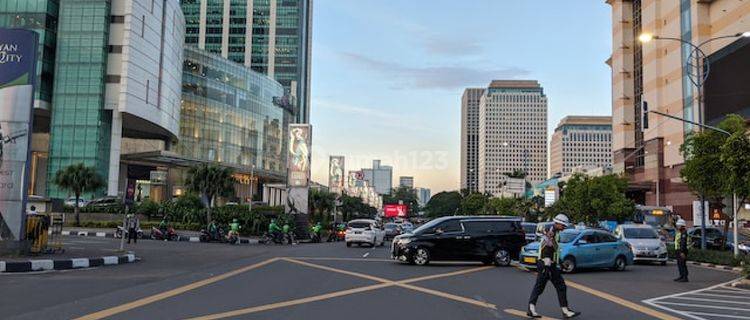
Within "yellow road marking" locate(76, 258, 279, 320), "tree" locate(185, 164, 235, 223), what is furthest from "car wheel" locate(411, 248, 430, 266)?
"tree" locate(185, 164, 235, 223)

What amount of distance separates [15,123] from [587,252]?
18237mm

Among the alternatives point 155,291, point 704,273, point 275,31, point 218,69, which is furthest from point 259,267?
point 275,31

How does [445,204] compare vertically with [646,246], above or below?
above

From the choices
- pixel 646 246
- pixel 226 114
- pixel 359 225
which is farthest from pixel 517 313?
pixel 226 114

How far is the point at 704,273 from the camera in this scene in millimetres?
20594

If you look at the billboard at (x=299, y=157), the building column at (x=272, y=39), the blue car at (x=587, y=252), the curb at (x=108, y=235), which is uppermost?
the building column at (x=272, y=39)

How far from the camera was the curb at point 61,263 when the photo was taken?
16.2 m

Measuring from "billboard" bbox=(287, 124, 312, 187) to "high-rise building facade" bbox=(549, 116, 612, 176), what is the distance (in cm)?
13321

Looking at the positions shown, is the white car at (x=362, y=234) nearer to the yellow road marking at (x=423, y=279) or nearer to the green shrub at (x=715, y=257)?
the yellow road marking at (x=423, y=279)

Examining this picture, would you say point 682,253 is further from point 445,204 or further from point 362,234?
point 445,204

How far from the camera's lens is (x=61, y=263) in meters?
17.4

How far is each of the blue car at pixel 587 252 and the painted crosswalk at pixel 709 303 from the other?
4.14m

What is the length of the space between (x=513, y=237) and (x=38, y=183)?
68764mm

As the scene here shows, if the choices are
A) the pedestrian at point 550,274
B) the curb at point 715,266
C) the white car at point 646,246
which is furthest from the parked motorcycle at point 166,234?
the pedestrian at point 550,274
